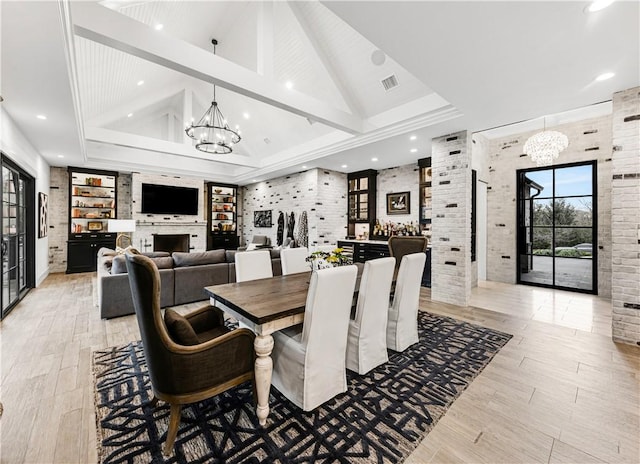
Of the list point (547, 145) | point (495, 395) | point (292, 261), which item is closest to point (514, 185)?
point (547, 145)

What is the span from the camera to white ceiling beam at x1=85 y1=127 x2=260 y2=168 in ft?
18.5

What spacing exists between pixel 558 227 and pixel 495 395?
5053mm

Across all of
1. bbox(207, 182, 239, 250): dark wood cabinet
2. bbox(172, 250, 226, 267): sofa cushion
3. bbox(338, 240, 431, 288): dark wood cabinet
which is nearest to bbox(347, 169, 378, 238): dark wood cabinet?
bbox(338, 240, 431, 288): dark wood cabinet

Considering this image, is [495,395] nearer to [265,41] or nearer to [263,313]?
[263,313]

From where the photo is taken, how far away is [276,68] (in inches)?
202

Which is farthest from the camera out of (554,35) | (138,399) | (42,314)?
(42,314)

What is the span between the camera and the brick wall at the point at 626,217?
9.87 ft

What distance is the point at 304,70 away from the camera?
189 inches

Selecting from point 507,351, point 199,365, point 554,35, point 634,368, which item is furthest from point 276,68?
point 634,368

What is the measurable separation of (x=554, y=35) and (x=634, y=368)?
303 centimetres

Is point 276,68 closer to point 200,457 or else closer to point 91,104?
point 91,104

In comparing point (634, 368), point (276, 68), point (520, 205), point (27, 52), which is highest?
point (276, 68)

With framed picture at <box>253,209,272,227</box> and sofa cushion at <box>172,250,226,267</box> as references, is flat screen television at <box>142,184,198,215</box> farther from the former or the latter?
sofa cushion at <box>172,250,226,267</box>

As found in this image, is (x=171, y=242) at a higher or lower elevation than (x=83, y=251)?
higher
